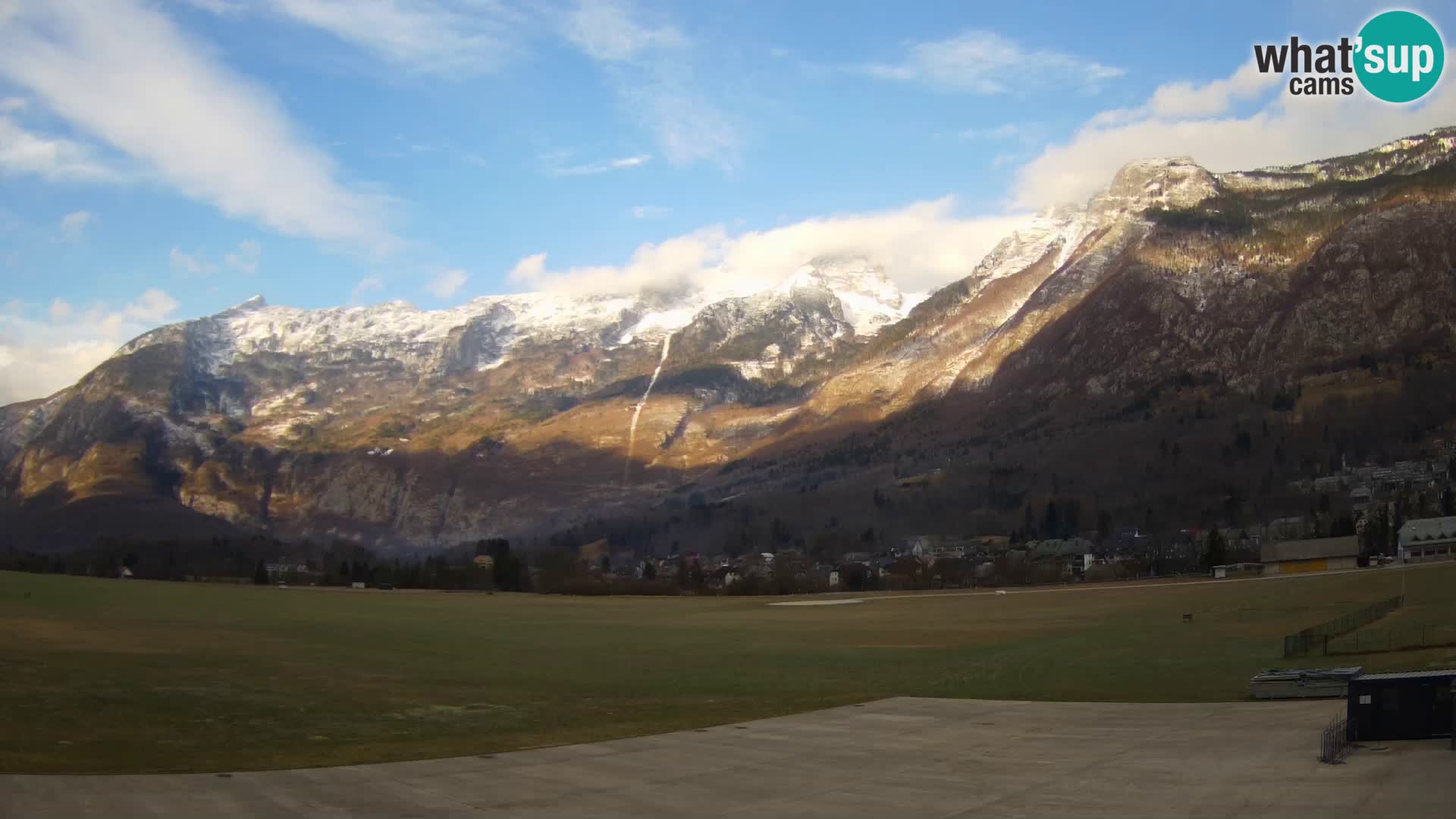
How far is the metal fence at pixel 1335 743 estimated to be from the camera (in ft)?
114

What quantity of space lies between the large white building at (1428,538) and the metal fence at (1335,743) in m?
143

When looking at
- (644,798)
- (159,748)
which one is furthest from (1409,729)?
(159,748)

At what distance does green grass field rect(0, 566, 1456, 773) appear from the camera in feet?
135

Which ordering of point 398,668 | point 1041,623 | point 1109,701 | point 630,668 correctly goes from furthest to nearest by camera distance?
point 1041,623 < point 630,668 < point 398,668 < point 1109,701

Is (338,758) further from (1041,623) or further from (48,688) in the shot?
(1041,623)

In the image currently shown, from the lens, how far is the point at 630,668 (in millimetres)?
71125

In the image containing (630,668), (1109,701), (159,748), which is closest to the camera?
(159,748)

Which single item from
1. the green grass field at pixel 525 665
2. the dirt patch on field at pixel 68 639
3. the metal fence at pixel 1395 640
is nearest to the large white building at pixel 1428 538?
the green grass field at pixel 525 665

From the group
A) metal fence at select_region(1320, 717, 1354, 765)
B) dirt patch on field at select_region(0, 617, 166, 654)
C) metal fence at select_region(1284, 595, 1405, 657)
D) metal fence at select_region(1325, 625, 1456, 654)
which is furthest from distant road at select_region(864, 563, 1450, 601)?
metal fence at select_region(1320, 717, 1354, 765)

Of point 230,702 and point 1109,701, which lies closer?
Answer: point 230,702

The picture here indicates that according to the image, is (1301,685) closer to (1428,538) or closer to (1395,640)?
(1395,640)

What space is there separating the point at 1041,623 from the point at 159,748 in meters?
82.5

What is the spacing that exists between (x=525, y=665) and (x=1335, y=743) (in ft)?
156

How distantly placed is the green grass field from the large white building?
38105 mm
